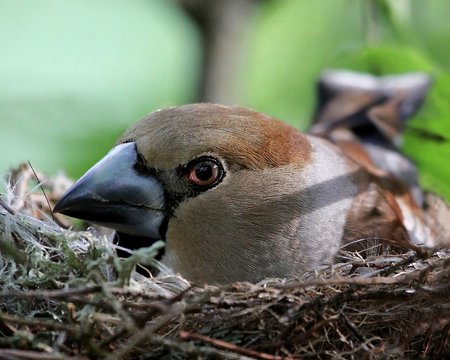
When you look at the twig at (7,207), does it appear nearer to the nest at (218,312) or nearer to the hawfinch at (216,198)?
the hawfinch at (216,198)

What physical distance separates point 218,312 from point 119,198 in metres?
0.78

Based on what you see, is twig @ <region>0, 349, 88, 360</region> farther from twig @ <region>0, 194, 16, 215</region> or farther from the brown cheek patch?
the brown cheek patch

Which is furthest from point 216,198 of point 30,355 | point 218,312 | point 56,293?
point 30,355

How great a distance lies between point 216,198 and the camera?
13.0ft

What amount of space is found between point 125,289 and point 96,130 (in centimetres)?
350

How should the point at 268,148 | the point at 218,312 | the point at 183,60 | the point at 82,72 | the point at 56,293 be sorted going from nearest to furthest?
1. the point at 56,293
2. the point at 218,312
3. the point at 268,148
4. the point at 82,72
5. the point at 183,60

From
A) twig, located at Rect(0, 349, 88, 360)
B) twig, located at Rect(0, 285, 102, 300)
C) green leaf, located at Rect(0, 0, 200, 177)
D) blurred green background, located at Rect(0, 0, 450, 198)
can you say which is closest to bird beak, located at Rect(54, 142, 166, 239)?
twig, located at Rect(0, 285, 102, 300)

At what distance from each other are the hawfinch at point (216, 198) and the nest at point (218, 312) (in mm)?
321

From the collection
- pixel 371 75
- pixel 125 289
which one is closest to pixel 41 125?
pixel 371 75

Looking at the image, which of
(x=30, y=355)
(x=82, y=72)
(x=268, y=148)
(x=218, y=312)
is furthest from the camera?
(x=82, y=72)

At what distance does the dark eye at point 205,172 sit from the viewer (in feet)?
12.9

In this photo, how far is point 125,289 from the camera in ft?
10.6

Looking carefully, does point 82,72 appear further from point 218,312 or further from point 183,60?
point 218,312

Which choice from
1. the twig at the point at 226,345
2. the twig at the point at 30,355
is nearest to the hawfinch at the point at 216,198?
the twig at the point at 226,345
